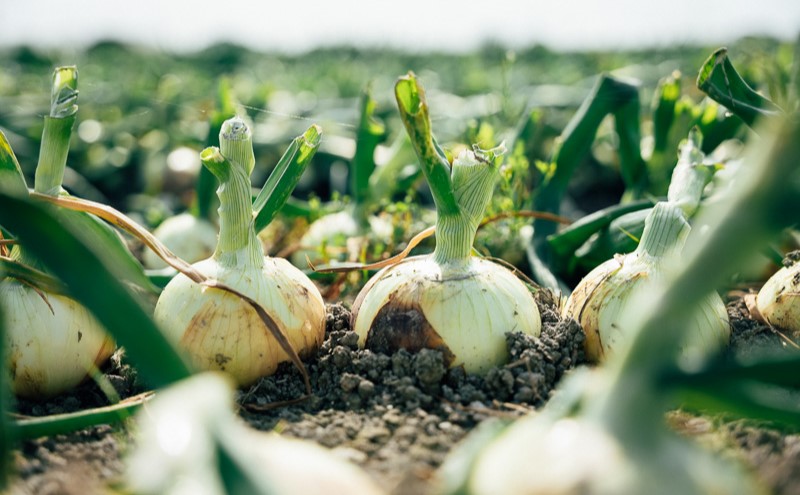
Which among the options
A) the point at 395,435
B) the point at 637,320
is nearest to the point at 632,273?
the point at 395,435

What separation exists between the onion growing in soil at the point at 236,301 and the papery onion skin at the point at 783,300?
1019 mm

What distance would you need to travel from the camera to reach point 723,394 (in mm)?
884

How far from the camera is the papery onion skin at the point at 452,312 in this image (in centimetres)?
145

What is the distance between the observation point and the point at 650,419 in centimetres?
83

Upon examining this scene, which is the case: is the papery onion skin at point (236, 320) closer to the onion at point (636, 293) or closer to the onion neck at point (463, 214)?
the onion neck at point (463, 214)

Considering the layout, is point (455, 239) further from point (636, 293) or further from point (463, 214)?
point (636, 293)

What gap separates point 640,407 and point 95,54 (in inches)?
391

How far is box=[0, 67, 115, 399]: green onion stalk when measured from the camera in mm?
1480

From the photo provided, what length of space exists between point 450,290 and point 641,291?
0.39 m

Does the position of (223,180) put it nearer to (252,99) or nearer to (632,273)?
(632,273)

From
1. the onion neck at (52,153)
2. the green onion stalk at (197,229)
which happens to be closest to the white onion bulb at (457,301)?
the onion neck at (52,153)

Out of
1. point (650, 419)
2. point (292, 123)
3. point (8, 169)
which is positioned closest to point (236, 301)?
point (8, 169)

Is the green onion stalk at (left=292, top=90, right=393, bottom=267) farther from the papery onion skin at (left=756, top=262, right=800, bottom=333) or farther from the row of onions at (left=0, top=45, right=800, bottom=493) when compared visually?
the papery onion skin at (left=756, top=262, right=800, bottom=333)

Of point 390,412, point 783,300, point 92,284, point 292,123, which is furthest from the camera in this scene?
point 292,123
